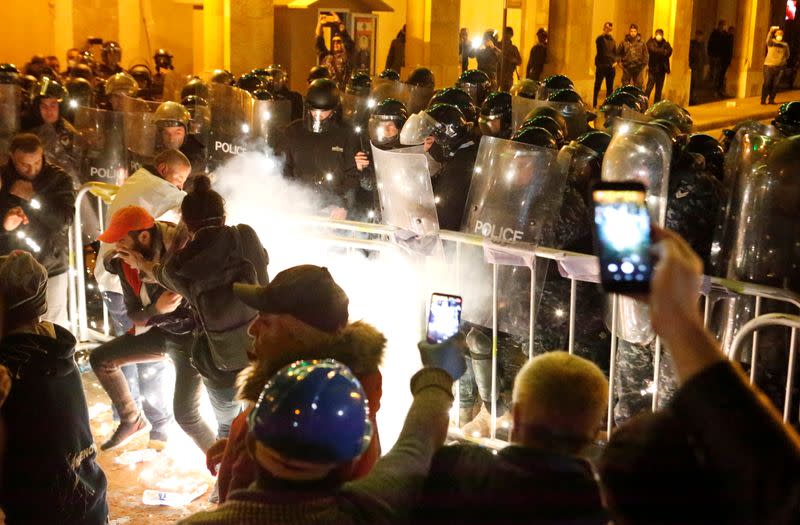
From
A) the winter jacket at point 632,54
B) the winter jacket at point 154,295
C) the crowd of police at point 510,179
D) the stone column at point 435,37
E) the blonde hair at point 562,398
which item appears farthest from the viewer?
the winter jacket at point 632,54

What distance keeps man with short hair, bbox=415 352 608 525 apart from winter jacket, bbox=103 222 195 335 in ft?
10.6

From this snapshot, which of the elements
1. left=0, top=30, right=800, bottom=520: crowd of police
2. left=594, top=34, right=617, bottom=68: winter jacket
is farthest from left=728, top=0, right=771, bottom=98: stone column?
left=0, top=30, right=800, bottom=520: crowd of police

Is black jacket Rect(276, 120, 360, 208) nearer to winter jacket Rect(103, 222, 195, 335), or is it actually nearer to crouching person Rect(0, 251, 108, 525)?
winter jacket Rect(103, 222, 195, 335)

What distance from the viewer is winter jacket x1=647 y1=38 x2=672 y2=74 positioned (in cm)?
2483

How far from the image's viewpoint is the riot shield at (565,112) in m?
9.33

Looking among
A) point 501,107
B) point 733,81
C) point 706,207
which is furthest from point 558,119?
point 733,81

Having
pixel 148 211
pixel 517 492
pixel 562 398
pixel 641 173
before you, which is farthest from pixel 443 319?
pixel 148 211

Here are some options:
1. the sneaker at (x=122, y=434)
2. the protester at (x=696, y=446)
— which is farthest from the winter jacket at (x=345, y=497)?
the sneaker at (x=122, y=434)

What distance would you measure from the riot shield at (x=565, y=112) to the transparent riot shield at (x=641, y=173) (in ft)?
11.8

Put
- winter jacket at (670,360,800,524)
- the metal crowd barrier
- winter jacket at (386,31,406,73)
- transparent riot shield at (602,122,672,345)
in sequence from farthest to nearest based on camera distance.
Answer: winter jacket at (386,31,406,73) → transparent riot shield at (602,122,672,345) → the metal crowd barrier → winter jacket at (670,360,800,524)

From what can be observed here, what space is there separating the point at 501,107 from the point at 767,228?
4.01m

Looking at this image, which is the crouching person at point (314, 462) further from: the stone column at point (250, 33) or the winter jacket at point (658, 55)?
the winter jacket at point (658, 55)

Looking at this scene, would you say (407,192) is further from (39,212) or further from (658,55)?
(658,55)

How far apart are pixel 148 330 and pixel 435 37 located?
18.6 m
